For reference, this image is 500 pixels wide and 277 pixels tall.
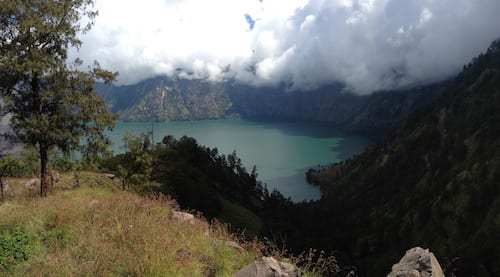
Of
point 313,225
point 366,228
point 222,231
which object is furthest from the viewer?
point 366,228

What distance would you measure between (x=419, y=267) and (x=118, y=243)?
23.6ft

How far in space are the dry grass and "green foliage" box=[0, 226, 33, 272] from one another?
103 mm

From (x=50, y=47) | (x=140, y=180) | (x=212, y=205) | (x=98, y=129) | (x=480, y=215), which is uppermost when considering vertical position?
(x=50, y=47)

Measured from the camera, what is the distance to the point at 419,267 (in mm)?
8062

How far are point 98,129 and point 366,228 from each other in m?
187

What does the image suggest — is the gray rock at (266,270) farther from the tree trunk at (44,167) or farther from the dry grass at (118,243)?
the tree trunk at (44,167)

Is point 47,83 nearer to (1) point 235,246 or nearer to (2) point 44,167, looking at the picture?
(2) point 44,167

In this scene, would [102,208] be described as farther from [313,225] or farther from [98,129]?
[313,225]

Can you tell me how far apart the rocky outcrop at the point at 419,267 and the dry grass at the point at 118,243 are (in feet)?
11.7

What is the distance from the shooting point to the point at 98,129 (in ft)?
70.1

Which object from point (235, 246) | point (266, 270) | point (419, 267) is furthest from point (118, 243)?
point (419, 267)

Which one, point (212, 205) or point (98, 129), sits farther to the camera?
point (212, 205)

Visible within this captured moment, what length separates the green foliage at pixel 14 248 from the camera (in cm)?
823

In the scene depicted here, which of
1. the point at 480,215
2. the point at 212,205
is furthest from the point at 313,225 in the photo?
the point at 212,205
